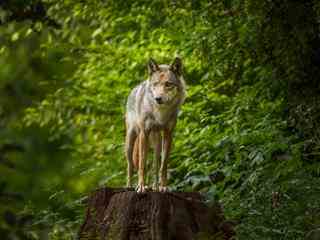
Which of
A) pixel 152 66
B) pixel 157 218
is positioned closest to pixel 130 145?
pixel 152 66

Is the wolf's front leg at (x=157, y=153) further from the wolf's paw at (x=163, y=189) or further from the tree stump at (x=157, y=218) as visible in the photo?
the tree stump at (x=157, y=218)

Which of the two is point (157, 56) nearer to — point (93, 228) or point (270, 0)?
point (270, 0)

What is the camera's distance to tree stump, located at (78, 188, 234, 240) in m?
7.33

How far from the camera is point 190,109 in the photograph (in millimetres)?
13742

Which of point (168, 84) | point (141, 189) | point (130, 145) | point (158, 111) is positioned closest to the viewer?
point (141, 189)

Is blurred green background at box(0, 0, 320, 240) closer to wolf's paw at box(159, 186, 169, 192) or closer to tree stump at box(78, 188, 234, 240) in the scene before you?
tree stump at box(78, 188, 234, 240)

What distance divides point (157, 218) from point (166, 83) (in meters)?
1.48

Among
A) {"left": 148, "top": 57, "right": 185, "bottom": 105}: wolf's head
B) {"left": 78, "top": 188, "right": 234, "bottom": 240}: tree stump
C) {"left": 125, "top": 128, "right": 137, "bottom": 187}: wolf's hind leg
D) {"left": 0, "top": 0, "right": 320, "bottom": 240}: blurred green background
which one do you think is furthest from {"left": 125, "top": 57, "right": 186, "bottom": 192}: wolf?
{"left": 0, "top": 0, "right": 320, "bottom": 240}: blurred green background

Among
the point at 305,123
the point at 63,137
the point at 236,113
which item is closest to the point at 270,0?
the point at 305,123

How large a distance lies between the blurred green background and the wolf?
2.59ft

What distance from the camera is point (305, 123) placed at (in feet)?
27.9

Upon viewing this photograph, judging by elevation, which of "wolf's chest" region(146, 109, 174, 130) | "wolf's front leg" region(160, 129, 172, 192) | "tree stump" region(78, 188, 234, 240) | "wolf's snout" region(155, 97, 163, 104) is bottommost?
"tree stump" region(78, 188, 234, 240)

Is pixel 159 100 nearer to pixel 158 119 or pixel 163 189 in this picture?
pixel 158 119

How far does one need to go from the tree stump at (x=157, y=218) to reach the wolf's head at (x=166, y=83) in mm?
987
